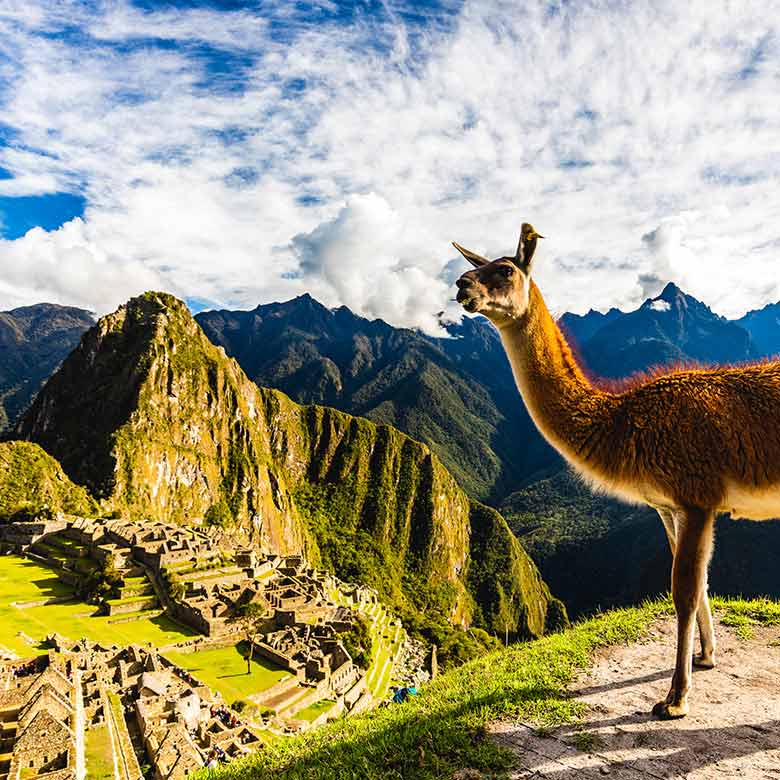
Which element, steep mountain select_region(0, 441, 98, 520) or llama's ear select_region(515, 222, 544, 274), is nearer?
llama's ear select_region(515, 222, 544, 274)

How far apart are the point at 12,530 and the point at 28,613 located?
75.4 feet

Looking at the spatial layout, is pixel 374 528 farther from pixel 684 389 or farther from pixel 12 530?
pixel 684 389

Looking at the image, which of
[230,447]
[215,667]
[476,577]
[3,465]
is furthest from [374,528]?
[215,667]

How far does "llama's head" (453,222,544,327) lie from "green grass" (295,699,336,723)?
27.7 meters

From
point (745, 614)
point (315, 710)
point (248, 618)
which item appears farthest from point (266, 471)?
point (745, 614)

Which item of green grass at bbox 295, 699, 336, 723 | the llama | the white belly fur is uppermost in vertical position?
the llama

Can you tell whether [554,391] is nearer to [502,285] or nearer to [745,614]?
[502,285]

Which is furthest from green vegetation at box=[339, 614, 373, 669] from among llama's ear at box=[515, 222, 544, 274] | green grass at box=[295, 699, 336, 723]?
llama's ear at box=[515, 222, 544, 274]

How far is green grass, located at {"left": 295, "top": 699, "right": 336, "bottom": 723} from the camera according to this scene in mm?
26359

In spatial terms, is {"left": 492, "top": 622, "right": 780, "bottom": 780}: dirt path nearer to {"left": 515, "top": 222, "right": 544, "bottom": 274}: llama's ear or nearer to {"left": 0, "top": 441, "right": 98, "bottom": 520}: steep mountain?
{"left": 515, "top": 222, "right": 544, "bottom": 274}: llama's ear

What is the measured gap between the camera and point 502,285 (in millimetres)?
4828

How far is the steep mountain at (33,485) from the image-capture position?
65.3 m

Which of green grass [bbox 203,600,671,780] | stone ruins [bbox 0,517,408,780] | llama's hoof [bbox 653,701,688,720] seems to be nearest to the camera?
green grass [bbox 203,600,671,780]

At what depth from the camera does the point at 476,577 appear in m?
157
